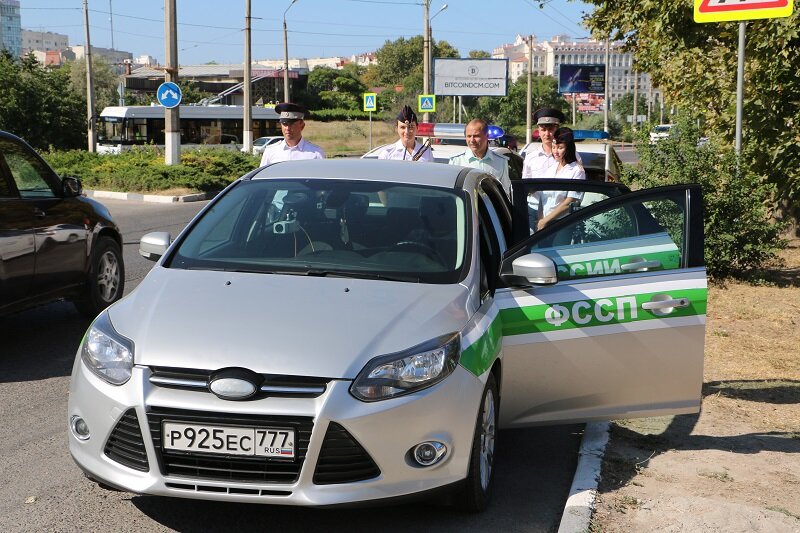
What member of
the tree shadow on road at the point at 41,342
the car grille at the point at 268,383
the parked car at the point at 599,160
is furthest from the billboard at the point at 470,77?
the car grille at the point at 268,383

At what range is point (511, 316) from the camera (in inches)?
201

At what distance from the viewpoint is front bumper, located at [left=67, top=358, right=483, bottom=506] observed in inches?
156

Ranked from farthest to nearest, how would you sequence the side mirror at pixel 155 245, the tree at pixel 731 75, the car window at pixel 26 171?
the tree at pixel 731 75
the car window at pixel 26 171
the side mirror at pixel 155 245

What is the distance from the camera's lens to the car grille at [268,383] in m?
3.99

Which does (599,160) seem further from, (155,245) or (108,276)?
(155,245)

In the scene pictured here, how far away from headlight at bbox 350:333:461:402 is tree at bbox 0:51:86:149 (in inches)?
1696

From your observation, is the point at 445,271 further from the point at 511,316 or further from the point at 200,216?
the point at 200,216

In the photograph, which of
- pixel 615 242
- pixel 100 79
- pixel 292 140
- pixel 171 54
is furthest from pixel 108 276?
pixel 100 79

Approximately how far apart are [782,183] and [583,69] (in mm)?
79501

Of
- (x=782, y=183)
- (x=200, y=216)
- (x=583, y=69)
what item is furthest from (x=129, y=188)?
(x=583, y=69)

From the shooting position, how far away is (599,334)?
516 centimetres

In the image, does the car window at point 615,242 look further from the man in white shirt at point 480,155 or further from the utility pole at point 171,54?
the utility pole at point 171,54

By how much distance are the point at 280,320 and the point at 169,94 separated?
2151 cm

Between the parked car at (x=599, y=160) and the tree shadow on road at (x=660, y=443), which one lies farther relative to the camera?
the parked car at (x=599, y=160)
